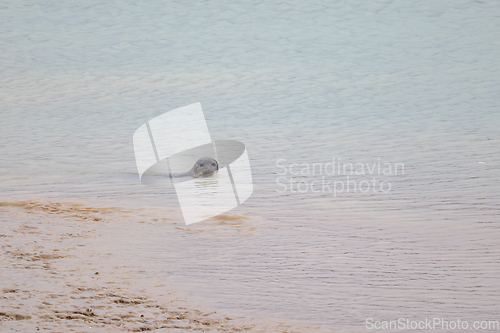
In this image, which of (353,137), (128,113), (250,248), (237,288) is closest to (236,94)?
(128,113)

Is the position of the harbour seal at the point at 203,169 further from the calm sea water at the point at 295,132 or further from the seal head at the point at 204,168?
the calm sea water at the point at 295,132

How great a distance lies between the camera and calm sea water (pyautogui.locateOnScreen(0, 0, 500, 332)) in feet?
13.4

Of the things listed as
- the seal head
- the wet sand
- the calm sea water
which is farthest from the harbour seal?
the wet sand

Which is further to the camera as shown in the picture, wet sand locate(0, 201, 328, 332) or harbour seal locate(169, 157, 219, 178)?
harbour seal locate(169, 157, 219, 178)

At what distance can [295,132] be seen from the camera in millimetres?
9914

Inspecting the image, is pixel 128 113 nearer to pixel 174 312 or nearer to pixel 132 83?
pixel 132 83

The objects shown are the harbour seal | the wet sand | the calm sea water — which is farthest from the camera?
the harbour seal

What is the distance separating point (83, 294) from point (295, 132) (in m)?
6.64

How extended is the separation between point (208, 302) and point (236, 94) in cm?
912

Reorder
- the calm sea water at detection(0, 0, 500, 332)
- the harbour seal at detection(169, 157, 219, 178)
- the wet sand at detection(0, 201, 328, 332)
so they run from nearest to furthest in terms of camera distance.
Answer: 1. the wet sand at detection(0, 201, 328, 332)
2. the calm sea water at detection(0, 0, 500, 332)
3. the harbour seal at detection(169, 157, 219, 178)

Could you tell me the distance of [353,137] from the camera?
9.51 m

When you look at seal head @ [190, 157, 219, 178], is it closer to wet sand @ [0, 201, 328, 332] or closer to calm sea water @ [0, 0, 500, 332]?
calm sea water @ [0, 0, 500, 332]

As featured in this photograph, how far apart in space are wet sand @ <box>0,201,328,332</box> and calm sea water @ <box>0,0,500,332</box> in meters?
0.19

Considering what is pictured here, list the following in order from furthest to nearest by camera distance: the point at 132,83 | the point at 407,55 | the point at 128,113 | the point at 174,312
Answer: the point at 407,55, the point at 132,83, the point at 128,113, the point at 174,312
